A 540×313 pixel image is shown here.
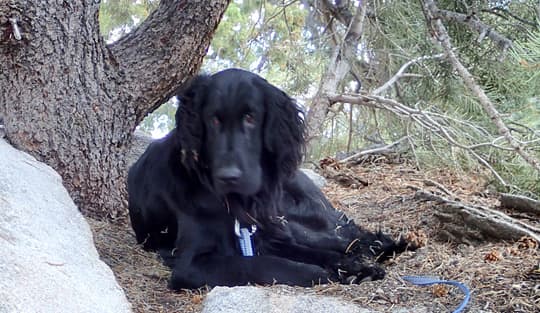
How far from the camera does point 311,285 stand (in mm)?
2980

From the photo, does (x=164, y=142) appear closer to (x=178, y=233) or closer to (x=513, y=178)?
(x=178, y=233)

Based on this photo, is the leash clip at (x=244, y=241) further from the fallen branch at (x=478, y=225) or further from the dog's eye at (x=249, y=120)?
the fallen branch at (x=478, y=225)

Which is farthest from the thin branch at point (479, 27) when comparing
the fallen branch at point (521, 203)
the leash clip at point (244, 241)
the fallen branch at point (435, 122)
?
the leash clip at point (244, 241)

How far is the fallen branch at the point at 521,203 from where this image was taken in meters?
3.50

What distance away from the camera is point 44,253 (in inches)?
95.6

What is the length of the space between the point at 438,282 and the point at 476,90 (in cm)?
98

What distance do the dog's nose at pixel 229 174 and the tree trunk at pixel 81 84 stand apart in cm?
106

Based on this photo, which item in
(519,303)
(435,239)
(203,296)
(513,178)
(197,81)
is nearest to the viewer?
(519,303)

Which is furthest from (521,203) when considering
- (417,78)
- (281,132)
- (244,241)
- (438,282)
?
(417,78)

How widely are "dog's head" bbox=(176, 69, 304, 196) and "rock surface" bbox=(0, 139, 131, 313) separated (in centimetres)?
60

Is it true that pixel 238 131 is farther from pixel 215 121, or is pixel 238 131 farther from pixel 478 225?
pixel 478 225

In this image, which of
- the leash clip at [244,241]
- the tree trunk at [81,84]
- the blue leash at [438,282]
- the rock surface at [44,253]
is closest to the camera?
the rock surface at [44,253]

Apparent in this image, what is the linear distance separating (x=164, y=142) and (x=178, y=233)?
511 mm

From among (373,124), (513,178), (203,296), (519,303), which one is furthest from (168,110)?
(519,303)
